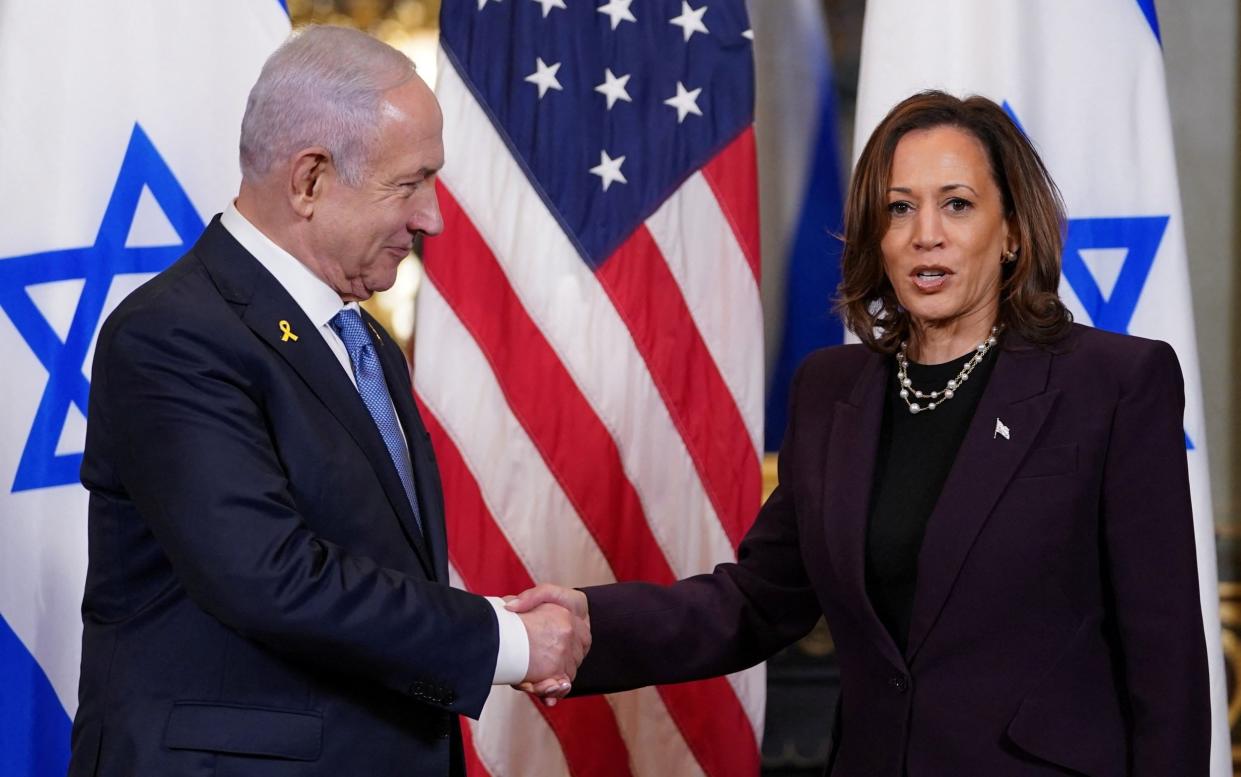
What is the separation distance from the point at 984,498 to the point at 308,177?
97 centimetres

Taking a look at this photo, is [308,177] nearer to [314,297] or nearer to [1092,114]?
[314,297]

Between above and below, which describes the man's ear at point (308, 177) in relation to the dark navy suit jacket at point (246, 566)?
above

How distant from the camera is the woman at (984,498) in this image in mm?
1849

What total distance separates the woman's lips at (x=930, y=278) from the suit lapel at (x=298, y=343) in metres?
0.81

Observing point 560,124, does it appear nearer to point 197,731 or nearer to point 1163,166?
point 1163,166

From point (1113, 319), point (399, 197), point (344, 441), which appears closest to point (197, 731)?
point (344, 441)

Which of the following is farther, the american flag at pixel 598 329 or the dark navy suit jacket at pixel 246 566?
the american flag at pixel 598 329

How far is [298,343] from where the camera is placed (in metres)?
1.75

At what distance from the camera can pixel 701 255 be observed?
304cm

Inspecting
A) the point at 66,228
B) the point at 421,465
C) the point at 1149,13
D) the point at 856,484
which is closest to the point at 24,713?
the point at 66,228

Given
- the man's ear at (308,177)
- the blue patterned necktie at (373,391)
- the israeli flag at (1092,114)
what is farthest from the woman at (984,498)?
the israeli flag at (1092,114)

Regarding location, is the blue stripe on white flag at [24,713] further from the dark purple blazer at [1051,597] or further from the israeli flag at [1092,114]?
the israeli flag at [1092,114]

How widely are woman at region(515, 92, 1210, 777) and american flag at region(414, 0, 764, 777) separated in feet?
2.37

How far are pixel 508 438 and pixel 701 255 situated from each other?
56cm
